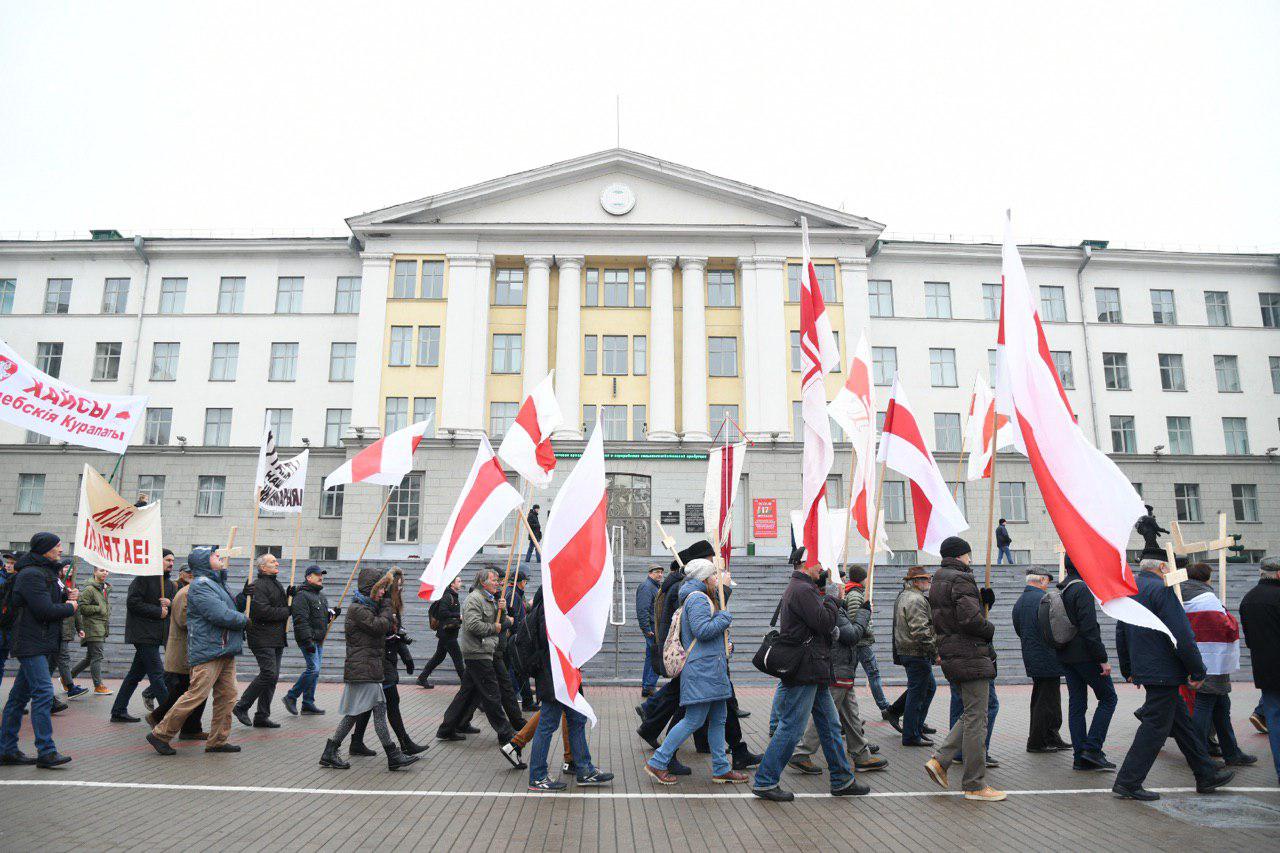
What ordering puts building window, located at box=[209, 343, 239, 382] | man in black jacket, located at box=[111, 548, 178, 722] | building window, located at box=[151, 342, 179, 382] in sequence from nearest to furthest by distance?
man in black jacket, located at box=[111, 548, 178, 722], building window, located at box=[209, 343, 239, 382], building window, located at box=[151, 342, 179, 382]

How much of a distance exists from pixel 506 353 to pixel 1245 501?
32863 millimetres

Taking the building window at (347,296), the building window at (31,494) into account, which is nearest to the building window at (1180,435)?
the building window at (347,296)

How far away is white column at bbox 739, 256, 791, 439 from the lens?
35812mm

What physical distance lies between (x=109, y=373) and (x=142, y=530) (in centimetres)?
3363

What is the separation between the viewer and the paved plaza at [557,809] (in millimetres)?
6727

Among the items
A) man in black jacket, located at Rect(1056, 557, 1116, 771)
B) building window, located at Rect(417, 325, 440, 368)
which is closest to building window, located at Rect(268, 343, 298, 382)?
building window, located at Rect(417, 325, 440, 368)

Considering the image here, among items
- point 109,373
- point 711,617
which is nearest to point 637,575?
point 711,617

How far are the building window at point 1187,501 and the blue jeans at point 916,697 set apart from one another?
33811mm

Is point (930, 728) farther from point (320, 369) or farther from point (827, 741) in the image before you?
point (320, 369)

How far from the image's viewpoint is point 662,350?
36.5m

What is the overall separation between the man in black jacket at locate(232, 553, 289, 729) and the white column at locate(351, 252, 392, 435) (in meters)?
24.4

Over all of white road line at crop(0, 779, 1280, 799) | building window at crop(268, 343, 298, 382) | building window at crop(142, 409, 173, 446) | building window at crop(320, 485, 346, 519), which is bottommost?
white road line at crop(0, 779, 1280, 799)

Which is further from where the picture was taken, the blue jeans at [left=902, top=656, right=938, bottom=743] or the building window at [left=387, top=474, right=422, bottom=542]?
the building window at [left=387, top=474, right=422, bottom=542]

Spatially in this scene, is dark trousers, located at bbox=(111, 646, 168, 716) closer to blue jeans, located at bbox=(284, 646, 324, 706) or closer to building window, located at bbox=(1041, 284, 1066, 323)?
blue jeans, located at bbox=(284, 646, 324, 706)
